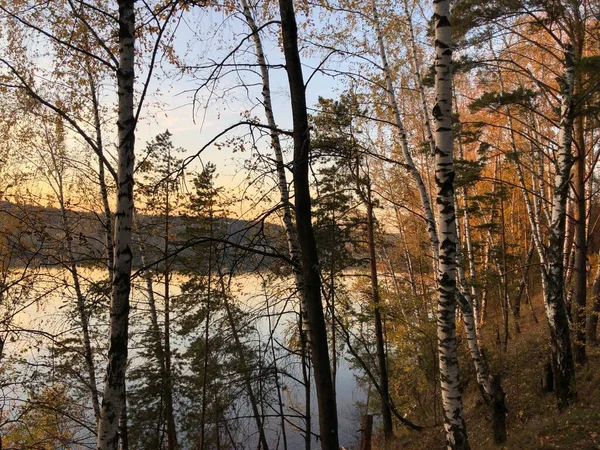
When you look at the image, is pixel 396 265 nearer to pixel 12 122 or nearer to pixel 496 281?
pixel 496 281

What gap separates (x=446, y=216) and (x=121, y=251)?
3284 mm

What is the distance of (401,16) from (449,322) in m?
7.41

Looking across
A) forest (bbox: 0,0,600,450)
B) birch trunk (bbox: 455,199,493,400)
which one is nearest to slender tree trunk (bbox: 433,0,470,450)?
forest (bbox: 0,0,600,450)

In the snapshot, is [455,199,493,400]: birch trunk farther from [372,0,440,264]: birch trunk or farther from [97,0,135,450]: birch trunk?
[97,0,135,450]: birch trunk

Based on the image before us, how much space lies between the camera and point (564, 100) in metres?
7.00

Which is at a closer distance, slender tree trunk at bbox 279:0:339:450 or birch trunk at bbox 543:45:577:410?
slender tree trunk at bbox 279:0:339:450

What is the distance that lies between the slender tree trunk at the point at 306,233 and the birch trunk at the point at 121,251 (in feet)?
4.19

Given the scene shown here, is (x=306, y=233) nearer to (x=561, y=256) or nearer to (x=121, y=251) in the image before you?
(x=121, y=251)

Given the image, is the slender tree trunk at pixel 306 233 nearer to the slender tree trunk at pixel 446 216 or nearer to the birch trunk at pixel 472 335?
the slender tree trunk at pixel 446 216

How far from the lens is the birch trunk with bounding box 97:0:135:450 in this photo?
2979 millimetres

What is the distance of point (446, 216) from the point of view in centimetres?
435

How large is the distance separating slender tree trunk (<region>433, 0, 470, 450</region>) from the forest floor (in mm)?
1868

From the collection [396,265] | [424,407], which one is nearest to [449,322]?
[424,407]

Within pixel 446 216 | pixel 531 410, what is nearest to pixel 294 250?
pixel 446 216
